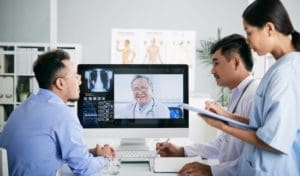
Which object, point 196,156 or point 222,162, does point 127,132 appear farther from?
point 222,162

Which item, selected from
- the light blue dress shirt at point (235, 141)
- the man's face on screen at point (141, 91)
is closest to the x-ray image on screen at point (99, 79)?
the man's face on screen at point (141, 91)

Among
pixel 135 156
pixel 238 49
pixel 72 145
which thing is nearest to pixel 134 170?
pixel 135 156

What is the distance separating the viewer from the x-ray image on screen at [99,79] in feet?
6.64

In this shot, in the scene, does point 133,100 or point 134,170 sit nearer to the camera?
point 134,170

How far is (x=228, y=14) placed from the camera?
16.7 ft

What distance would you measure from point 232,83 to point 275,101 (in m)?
0.53

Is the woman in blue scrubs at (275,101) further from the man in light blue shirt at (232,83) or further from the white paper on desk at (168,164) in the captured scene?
the white paper on desk at (168,164)

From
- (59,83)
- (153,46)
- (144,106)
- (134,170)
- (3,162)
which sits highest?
(153,46)

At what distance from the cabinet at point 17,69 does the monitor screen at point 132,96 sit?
230cm

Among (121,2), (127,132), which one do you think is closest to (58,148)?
(127,132)

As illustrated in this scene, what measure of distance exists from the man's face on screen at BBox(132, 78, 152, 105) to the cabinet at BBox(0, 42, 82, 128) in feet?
7.70

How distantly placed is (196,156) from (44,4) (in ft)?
12.2

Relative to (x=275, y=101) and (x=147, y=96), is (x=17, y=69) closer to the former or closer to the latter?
(x=147, y=96)

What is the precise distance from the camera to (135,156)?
6.19ft
